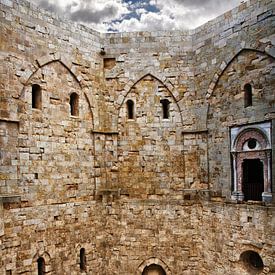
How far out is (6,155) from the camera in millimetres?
8961

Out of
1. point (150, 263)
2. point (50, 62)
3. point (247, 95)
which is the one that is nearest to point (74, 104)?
point (50, 62)

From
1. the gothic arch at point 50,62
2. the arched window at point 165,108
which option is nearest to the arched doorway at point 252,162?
the arched window at point 165,108

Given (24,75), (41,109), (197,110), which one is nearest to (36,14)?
(24,75)

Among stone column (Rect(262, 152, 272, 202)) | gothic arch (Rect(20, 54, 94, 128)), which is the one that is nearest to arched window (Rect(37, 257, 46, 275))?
gothic arch (Rect(20, 54, 94, 128))

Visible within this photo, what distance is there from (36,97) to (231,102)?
18.7ft

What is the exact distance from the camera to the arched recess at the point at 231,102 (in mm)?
9414

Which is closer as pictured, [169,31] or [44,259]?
[44,259]

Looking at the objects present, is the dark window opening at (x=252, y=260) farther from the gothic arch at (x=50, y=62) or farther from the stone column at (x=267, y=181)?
the gothic arch at (x=50, y=62)

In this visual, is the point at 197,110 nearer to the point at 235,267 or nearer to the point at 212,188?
the point at 212,188

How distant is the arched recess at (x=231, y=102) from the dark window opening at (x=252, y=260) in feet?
5.66

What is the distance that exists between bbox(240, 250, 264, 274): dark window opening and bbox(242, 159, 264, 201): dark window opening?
61.1 inches

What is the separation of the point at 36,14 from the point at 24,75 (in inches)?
73.0

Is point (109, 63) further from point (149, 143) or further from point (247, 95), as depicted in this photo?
point (247, 95)

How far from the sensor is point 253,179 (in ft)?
33.5
